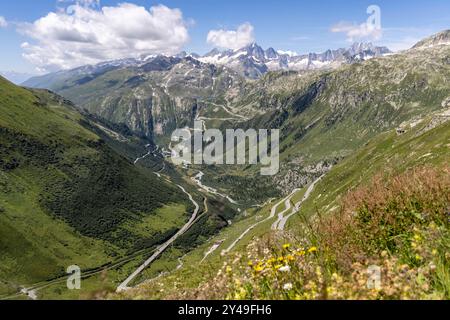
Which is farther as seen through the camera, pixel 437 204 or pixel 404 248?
pixel 437 204

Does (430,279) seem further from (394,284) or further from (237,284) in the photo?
(237,284)

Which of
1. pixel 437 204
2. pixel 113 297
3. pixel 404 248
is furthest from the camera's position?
pixel 437 204

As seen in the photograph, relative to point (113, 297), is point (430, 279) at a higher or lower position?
higher
